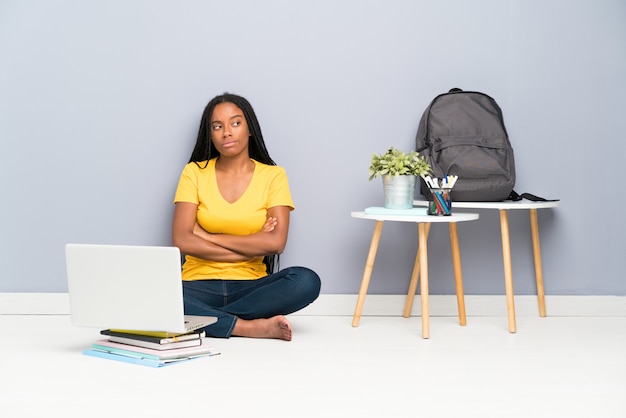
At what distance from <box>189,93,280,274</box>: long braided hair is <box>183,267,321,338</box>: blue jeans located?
0.33 m

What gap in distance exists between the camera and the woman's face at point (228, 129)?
115 inches

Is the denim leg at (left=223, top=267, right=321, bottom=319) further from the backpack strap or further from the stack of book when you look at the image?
the backpack strap

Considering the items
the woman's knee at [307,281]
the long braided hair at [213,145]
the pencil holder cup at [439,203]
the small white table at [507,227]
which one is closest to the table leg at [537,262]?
the small white table at [507,227]

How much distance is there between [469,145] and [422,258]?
0.55 meters

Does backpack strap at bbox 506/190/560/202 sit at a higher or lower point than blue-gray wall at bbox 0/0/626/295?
lower

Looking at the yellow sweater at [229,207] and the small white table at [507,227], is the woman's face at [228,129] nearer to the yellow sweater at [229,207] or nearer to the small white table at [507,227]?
the yellow sweater at [229,207]

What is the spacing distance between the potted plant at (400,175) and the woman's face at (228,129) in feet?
1.78

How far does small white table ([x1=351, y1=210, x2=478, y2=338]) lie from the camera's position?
2682 mm

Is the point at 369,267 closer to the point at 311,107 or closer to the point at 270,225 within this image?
the point at 270,225

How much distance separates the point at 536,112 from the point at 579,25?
404 mm

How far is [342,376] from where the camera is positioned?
2102 mm

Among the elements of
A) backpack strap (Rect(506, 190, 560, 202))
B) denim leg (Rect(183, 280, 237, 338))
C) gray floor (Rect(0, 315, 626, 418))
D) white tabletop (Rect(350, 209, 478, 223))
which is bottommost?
gray floor (Rect(0, 315, 626, 418))

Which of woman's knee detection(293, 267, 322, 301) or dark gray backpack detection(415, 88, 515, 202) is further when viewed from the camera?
dark gray backpack detection(415, 88, 515, 202)

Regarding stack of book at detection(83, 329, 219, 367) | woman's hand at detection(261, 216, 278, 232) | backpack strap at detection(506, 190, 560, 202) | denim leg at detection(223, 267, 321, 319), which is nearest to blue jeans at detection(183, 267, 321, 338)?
denim leg at detection(223, 267, 321, 319)
